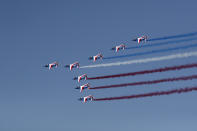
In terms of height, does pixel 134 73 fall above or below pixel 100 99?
above

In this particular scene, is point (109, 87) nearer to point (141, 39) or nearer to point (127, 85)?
point (127, 85)

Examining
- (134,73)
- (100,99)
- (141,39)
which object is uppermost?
(141,39)

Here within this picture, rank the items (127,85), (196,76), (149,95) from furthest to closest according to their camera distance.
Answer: (127,85) < (149,95) < (196,76)

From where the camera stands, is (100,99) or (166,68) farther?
(100,99)

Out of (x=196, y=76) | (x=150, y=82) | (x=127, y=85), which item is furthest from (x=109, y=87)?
(x=196, y=76)

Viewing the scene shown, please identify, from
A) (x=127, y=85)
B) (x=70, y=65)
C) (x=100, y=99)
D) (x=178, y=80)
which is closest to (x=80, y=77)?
(x=70, y=65)

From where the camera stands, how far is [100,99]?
8394cm

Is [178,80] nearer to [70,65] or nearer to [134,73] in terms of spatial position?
[134,73]

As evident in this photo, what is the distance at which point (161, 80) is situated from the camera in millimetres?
67688

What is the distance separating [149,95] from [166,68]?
6.89 m

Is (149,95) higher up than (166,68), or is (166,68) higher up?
(166,68)

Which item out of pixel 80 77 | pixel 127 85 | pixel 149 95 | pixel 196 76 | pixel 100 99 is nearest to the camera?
pixel 196 76

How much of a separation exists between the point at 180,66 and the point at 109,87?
20415 millimetres

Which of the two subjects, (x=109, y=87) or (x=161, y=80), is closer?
(x=161, y=80)
